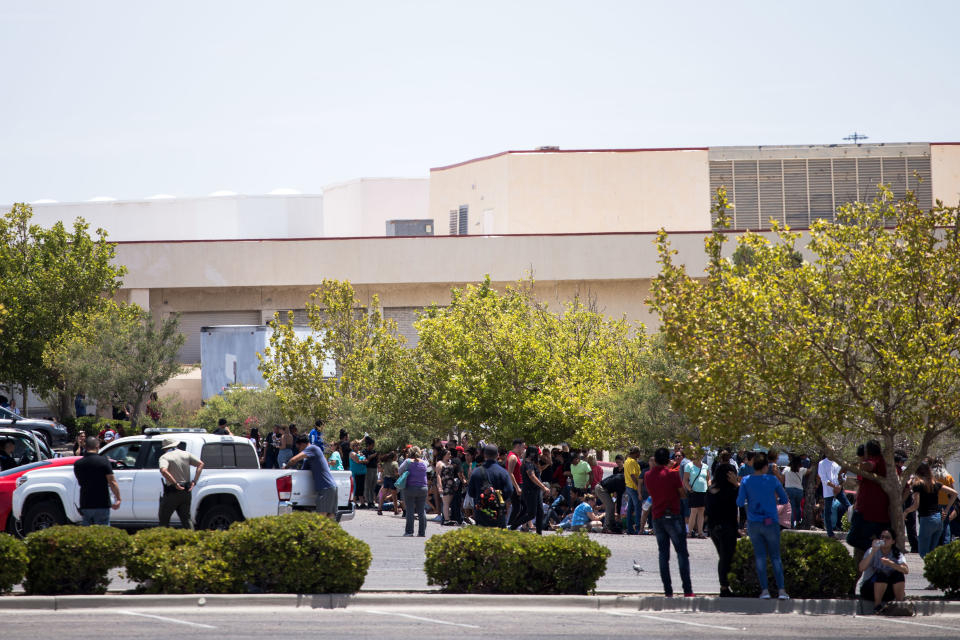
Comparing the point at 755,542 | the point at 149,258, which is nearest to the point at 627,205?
the point at 149,258

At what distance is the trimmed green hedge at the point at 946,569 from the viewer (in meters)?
13.3

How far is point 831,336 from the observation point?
16.3 m

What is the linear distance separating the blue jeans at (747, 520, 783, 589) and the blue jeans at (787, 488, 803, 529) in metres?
10.2

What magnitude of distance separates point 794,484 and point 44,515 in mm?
13502

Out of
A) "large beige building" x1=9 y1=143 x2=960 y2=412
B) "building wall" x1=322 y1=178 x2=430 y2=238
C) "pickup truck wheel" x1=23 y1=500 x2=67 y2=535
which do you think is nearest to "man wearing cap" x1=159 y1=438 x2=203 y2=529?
"pickup truck wheel" x1=23 y1=500 x2=67 y2=535

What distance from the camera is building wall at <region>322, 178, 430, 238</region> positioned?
74625mm

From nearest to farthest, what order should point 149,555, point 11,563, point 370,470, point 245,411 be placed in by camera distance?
point 11,563 < point 149,555 < point 370,470 < point 245,411

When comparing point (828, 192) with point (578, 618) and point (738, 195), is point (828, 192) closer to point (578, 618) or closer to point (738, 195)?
point (738, 195)

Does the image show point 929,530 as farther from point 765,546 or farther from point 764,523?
point 764,523

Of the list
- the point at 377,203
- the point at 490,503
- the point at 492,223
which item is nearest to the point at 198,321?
the point at 492,223

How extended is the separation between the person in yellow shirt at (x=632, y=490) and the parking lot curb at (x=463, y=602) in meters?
9.08

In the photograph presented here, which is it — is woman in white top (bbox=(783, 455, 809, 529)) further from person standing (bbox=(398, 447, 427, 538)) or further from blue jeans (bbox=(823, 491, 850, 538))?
person standing (bbox=(398, 447, 427, 538))

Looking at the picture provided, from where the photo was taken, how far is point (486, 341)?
31.5m

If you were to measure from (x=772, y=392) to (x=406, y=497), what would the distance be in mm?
7282
